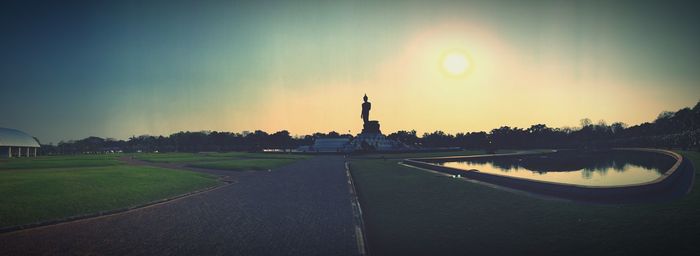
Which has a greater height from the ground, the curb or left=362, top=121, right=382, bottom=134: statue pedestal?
left=362, top=121, right=382, bottom=134: statue pedestal

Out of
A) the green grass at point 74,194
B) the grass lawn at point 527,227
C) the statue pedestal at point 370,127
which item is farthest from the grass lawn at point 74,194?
the statue pedestal at point 370,127

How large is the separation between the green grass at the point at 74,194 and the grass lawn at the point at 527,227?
10.5 metres

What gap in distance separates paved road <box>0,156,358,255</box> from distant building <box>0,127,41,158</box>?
90.8 meters

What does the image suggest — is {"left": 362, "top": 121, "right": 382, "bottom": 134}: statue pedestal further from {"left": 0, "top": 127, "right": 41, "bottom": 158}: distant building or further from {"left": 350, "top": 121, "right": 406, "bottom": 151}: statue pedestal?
{"left": 0, "top": 127, "right": 41, "bottom": 158}: distant building

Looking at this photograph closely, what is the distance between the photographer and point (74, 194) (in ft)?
46.4

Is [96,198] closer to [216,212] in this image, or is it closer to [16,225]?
[16,225]

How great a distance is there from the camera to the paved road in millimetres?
7703

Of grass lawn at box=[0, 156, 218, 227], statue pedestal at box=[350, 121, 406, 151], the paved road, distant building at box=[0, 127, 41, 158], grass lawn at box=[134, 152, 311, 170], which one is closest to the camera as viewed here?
the paved road

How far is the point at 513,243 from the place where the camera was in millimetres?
7566

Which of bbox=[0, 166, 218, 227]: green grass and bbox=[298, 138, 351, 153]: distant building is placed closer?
bbox=[0, 166, 218, 227]: green grass

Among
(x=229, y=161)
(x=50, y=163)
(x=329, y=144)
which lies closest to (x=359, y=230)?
(x=229, y=161)

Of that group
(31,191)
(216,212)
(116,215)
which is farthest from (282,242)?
(31,191)

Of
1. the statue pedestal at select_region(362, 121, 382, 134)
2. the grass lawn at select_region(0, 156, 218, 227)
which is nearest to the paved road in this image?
the grass lawn at select_region(0, 156, 218, 227)

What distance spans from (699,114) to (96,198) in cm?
7886
